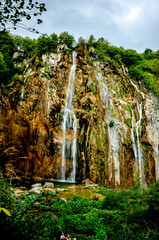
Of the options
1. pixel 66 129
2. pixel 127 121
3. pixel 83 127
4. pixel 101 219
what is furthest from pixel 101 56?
pixel 101 219

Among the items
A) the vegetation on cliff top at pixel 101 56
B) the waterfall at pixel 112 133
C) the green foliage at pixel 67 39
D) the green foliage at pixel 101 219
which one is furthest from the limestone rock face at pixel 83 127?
the green foliage at pixel 101 219

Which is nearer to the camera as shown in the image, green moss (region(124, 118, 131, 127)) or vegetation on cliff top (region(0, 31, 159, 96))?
green moss (region(124, 118, 131, 127))

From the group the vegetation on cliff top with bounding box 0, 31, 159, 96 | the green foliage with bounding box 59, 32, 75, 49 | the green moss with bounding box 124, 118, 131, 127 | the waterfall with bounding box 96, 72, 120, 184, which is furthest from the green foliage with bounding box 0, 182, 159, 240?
A: the green foliage with bounding box 59, 32, 75, 49

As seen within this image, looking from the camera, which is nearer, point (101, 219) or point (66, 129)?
point (101, 219)

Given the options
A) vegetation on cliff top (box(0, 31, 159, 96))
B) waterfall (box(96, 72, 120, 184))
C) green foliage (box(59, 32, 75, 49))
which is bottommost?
waterfall (box(96, 72, 120, 184))

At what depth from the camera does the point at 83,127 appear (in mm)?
16188

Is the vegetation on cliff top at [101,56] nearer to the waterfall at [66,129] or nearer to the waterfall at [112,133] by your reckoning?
the waterfall at [112,133]

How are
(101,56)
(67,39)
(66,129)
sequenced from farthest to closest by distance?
(67,39)
(101,56)
(66,129)

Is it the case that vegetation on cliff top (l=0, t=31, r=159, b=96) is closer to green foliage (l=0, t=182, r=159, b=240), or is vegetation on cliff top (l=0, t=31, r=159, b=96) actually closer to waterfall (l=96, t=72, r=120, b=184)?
waterfall (l=96, t=72, r=120, b=184)

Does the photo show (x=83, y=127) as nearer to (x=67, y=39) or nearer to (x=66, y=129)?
(x=66, y=129)

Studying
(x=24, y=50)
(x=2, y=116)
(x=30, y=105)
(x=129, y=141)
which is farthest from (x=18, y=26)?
(x=24, y=50)

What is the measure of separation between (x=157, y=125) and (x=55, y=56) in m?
16.5

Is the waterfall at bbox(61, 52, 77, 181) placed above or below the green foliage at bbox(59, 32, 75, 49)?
below

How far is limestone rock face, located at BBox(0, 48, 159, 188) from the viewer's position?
47.7 ft
